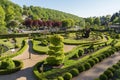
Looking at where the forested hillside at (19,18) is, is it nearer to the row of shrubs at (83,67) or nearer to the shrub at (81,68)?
the row of shrubs at (83,67)

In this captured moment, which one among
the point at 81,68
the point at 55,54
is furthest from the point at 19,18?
the point at 81,68

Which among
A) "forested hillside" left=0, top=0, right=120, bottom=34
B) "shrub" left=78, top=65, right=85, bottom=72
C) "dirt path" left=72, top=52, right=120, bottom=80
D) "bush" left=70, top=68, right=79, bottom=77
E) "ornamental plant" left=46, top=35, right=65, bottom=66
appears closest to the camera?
"dirt path" left=72, top=52, right=120, bottom=80

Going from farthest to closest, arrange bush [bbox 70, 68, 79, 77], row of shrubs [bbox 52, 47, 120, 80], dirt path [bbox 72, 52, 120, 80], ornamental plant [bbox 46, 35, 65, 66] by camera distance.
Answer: ornamental plant [bbox 46, 35, 65, 66] < bush [bbox 70, 68, 79, 77] < dirt path [bbox 72, 52, 120, 80] < row of shrubs [bbox 52, 47, 120, 80]

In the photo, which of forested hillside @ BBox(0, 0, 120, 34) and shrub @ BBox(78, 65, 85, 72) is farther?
forested hillside @ BBox(0, 0, 120, 34)

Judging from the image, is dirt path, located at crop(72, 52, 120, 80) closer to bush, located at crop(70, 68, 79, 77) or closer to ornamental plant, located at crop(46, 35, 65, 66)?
bush, located at crop(70, 68, 79, 77)

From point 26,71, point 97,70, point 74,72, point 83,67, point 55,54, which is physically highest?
point 55,54

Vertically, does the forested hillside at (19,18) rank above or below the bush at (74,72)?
above

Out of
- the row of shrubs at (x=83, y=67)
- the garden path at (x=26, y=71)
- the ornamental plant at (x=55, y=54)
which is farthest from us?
the ornamental plant at (x=55, y=54)

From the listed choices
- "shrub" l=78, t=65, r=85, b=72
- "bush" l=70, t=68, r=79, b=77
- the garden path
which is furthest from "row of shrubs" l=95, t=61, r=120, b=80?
the garden path

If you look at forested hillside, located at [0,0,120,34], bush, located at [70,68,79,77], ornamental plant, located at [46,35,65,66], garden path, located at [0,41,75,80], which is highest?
forested hillside, located at [0,0,120,34]

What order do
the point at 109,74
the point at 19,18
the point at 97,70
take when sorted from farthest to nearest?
the point at 19,18
the point at 97,70
the point at 109,74

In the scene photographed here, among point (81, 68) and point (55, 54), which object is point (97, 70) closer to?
point (81, 68)

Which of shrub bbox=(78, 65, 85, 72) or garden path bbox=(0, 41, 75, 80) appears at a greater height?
shrub bbox=(78, 65, 85, 72)

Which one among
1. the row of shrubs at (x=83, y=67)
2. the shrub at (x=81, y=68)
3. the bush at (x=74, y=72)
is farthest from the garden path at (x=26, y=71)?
the shrub at (x=81, y=68)
